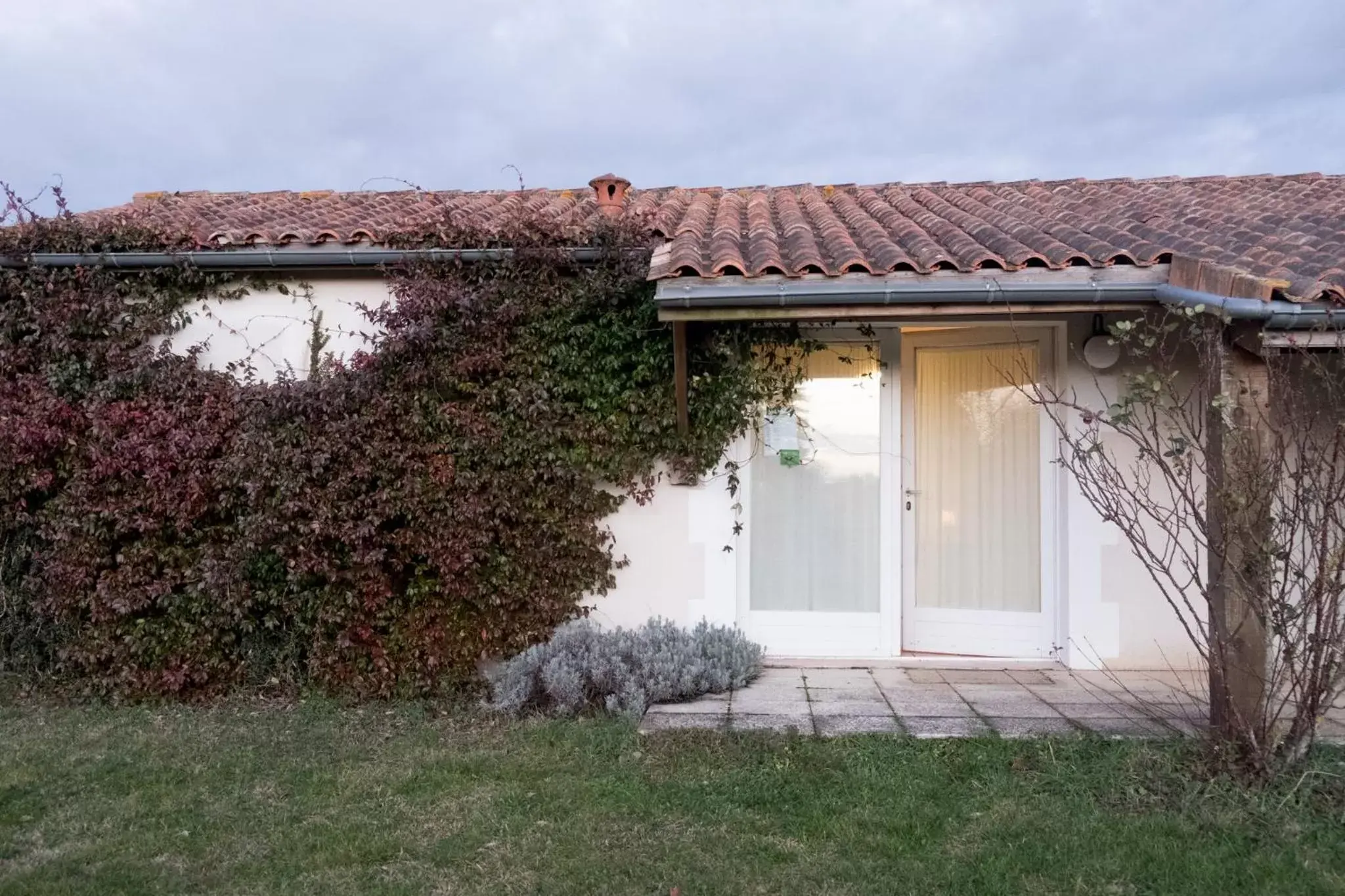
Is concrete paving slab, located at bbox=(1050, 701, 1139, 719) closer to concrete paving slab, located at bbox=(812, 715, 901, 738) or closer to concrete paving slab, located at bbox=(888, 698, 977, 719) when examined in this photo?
concrete paving slab, located at bbox=(888, 698, 977, 719)

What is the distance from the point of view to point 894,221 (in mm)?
7102

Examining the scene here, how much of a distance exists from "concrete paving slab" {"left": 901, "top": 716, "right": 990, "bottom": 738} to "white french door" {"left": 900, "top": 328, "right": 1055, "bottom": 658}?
67.0 inches

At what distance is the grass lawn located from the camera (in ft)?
11.4

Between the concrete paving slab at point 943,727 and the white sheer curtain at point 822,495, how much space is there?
5.22 feet

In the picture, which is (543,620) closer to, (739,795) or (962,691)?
(739,795)

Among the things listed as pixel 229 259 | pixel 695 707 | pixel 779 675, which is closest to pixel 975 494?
pixel 779 675

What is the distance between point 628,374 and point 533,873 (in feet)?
11.2

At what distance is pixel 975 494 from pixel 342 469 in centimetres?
450

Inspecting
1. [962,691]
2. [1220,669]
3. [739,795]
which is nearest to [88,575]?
[739,795]

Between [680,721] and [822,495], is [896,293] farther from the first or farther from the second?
[680,721]

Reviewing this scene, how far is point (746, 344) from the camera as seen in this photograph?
6383 mm

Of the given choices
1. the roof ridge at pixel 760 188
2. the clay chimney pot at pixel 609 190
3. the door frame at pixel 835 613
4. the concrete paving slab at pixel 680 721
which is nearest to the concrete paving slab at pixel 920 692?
the door frame at pixel 835 613

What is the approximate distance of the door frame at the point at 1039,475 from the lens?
21.6 feet

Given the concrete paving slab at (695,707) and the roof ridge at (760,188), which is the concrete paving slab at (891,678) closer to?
the concrete paving slab at (695,707)
